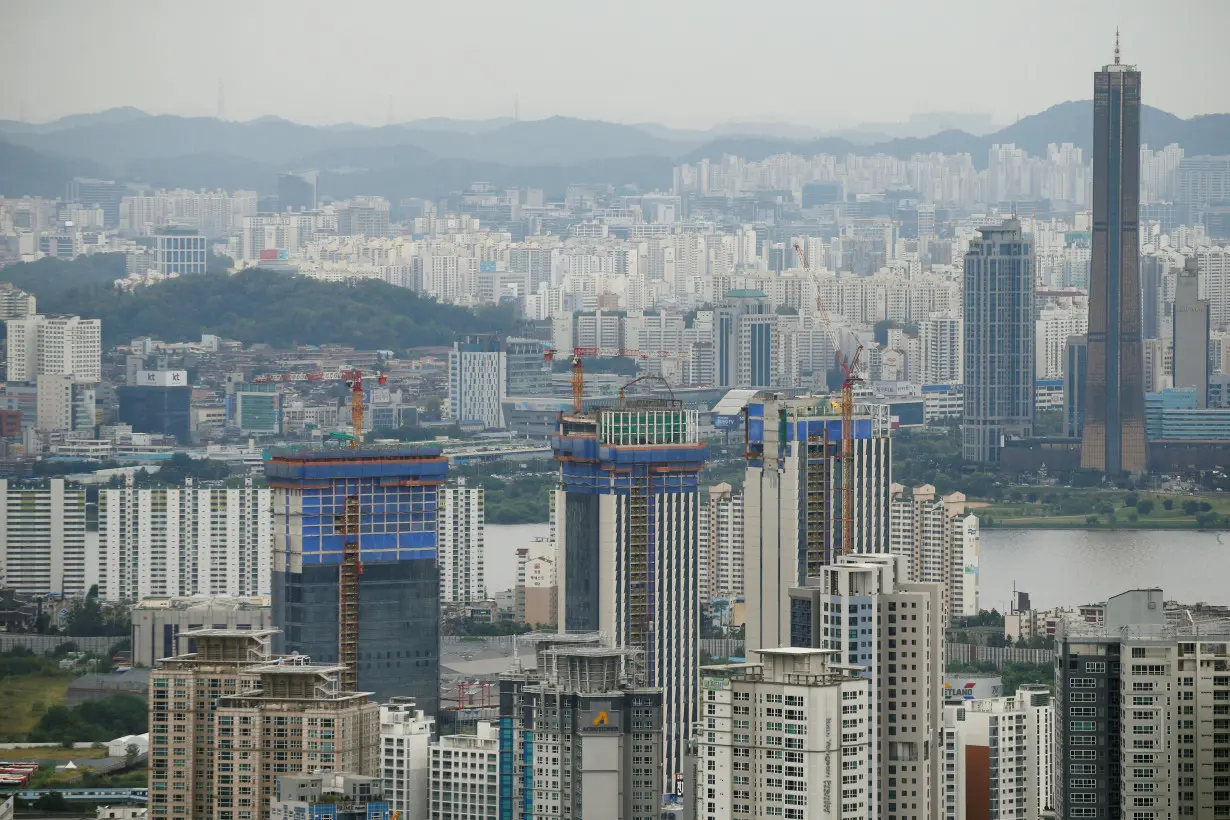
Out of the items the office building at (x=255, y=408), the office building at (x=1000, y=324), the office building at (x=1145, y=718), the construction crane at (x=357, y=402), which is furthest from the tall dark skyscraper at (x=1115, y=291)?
the office building at (x=1145, y=718)

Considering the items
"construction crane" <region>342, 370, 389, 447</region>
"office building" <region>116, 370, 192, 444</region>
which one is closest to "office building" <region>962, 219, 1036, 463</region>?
"construction crane" <region>342, 370, 389, 447</region>

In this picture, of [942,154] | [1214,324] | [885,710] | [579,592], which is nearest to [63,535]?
[579,592]

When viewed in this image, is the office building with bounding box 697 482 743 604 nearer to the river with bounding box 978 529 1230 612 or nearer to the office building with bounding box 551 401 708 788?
the office building with bounding box 551 401 708 788

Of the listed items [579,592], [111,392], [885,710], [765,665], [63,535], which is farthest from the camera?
[111,392]

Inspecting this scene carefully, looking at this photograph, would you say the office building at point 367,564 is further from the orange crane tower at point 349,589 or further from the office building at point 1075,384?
the office building at point 1075,384

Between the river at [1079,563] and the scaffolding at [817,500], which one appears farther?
the river at [1079,563]

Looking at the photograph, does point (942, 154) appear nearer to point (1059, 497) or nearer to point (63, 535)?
point (1059, 497)
